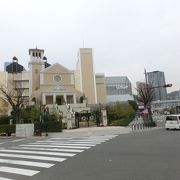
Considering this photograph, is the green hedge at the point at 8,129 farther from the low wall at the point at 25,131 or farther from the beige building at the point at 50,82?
the beige building at the point at 50,82

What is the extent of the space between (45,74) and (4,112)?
14.0 m

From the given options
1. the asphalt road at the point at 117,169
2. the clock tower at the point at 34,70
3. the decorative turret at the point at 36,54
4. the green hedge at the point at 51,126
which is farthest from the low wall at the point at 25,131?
the decorative turret at the point at 36,54

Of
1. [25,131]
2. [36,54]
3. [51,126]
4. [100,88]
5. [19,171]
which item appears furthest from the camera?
[100,88]

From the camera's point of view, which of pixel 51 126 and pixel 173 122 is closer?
pixel 173 122

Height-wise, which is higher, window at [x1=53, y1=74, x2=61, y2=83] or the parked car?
window at [x1=53, y1=74, x2=61, y2=83]

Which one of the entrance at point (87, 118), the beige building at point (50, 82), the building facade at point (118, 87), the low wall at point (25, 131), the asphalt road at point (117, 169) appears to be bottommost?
the asphalt road at point (117, 169)

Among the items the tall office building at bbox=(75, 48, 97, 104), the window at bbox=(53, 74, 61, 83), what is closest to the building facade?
the tall office building at bbox=(75, 48, 97, 104)

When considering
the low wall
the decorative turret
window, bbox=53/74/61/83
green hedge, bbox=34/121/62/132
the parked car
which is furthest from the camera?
the decorative turret

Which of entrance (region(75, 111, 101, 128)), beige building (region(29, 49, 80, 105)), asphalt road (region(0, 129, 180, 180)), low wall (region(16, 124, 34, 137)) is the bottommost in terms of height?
asphalt road (region(0, 129, 180, 180))

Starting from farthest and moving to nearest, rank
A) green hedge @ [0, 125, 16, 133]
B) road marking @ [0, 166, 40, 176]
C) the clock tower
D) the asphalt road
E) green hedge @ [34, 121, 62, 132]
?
the clock tower < green hedge @ [34, 121, 62, 132] < green hedge @ [0, 125, 16, 133] < road marking @ [0, 166, 40, 176] < the asphalt road

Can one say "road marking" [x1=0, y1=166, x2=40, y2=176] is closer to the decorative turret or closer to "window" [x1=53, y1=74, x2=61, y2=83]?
"window" [x1=53, y1=74, x2=61, y2=83]

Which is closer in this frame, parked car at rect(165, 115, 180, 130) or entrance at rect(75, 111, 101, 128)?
parked car at rect(165, 115, 180, 130)

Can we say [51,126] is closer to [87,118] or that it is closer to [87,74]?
[87,118]

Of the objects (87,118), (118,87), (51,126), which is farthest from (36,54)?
(118,87)
